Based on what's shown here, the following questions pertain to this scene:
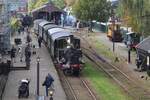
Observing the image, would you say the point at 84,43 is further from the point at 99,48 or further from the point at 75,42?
the point at 75,42

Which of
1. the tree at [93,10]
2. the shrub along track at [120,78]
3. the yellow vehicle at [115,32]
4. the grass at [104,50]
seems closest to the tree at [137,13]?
the grass at [104,50]

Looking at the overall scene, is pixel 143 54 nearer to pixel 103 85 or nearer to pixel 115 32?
pixel 103 85

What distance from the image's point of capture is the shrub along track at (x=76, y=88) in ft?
109

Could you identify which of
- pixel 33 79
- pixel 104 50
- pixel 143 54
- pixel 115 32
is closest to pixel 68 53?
pixel 33 79

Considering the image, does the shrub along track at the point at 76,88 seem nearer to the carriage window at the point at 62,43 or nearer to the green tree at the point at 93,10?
the carriage window at the point at 62,43

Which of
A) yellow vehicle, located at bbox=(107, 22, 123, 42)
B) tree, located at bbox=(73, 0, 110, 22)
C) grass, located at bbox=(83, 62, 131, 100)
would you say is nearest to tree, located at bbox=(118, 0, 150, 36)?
grass, located at bbox=(83, 62, 131, 100)

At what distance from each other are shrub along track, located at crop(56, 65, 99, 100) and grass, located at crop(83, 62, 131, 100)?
1.86 ft

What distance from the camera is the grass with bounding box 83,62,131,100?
33.1m

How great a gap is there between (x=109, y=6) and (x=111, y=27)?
1570cm

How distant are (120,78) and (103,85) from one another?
3766mm

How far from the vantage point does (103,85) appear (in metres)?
37.5

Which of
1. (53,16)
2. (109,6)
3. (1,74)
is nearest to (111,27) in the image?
(109,6)

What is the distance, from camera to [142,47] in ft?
145

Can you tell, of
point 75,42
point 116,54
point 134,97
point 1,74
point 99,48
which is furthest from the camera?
point 99,48
